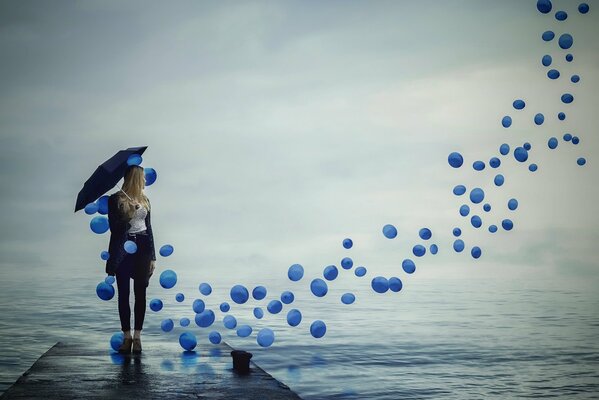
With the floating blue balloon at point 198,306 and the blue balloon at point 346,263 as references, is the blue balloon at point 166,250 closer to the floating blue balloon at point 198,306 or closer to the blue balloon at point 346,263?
the floating blue balloon at point 198,306

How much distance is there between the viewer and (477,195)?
6.79 m

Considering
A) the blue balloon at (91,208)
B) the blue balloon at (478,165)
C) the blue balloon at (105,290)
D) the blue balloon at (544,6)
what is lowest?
the blue balloon at (105,290)

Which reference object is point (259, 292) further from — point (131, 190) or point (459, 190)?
point (459, 190)

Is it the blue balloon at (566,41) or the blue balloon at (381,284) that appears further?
the blue balloon at (566,41)

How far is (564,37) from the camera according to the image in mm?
6527

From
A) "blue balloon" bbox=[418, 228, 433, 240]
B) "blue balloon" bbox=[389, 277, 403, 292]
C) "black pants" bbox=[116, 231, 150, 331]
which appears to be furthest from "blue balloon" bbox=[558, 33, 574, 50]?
"black pants" bbox=[116, 231, 150, 331]

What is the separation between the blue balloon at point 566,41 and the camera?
649 centimetres

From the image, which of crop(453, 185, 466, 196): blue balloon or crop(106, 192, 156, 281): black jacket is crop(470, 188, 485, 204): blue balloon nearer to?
crop(453, 185, 466, 196): blue balloon

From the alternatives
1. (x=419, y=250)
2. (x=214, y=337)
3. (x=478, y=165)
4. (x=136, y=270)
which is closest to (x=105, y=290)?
(x=136, y=270)

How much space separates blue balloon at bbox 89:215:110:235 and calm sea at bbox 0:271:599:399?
110 cm

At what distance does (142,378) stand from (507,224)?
3878mm

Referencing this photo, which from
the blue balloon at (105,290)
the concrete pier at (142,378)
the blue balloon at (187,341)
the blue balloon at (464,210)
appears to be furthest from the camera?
the blue balloon at (464,210)

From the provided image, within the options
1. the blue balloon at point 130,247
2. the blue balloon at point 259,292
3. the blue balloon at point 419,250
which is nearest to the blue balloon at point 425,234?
the blue balloon at point 419,250

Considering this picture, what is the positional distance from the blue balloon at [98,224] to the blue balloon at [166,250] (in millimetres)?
551
